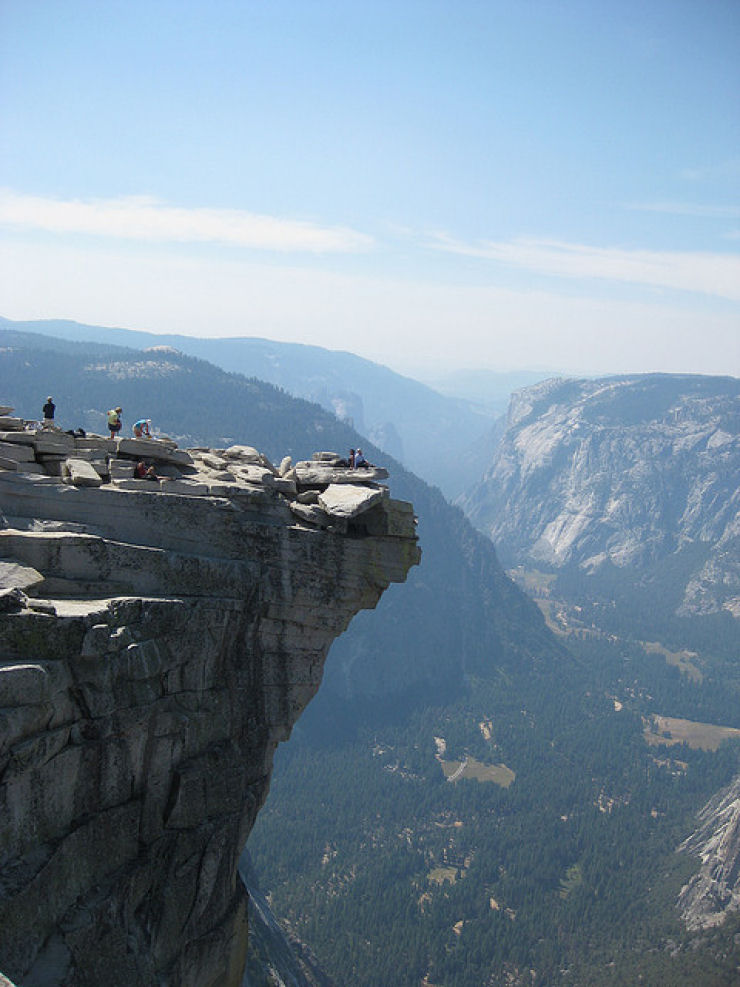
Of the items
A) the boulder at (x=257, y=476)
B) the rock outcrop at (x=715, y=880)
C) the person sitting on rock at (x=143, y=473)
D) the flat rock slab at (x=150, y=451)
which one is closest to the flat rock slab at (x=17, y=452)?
the flat rock slab at (x=150, y=451)

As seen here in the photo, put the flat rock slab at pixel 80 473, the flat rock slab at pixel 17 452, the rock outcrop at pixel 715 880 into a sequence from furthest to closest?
the rock outcrop at pixel 715 880 → the flat rock slab at pixel 17 452 → the flat rock slab at pixel 80 473

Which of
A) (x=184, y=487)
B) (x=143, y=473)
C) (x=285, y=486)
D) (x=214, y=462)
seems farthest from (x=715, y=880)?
(x=143, y=473)

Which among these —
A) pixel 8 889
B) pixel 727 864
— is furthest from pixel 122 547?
pixel 727 864

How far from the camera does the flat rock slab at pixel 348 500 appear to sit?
1345 inches

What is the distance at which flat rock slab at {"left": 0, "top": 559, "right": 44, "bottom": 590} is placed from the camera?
2672 cm

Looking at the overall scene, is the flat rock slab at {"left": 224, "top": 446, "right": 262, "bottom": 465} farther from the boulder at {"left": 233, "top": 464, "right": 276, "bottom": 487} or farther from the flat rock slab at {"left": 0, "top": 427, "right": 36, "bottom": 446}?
the flat rock slab at {"left": 0, "top": 427, "right": 36, "bottom": 446}

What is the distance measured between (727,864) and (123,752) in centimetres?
14771

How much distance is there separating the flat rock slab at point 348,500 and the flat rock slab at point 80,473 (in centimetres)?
903

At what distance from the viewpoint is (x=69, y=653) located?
26.3m

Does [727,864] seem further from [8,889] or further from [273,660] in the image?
[8,889]

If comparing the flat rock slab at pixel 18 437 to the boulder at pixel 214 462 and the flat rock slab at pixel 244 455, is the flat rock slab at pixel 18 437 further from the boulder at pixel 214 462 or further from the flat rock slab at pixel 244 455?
the flat rock slab at pixel 244 455

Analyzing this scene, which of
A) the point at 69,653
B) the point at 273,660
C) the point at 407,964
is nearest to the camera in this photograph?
the point at 69,653

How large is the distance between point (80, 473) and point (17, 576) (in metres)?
5.29

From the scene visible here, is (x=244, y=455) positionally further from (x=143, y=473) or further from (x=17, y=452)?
(x=17, y=452)
